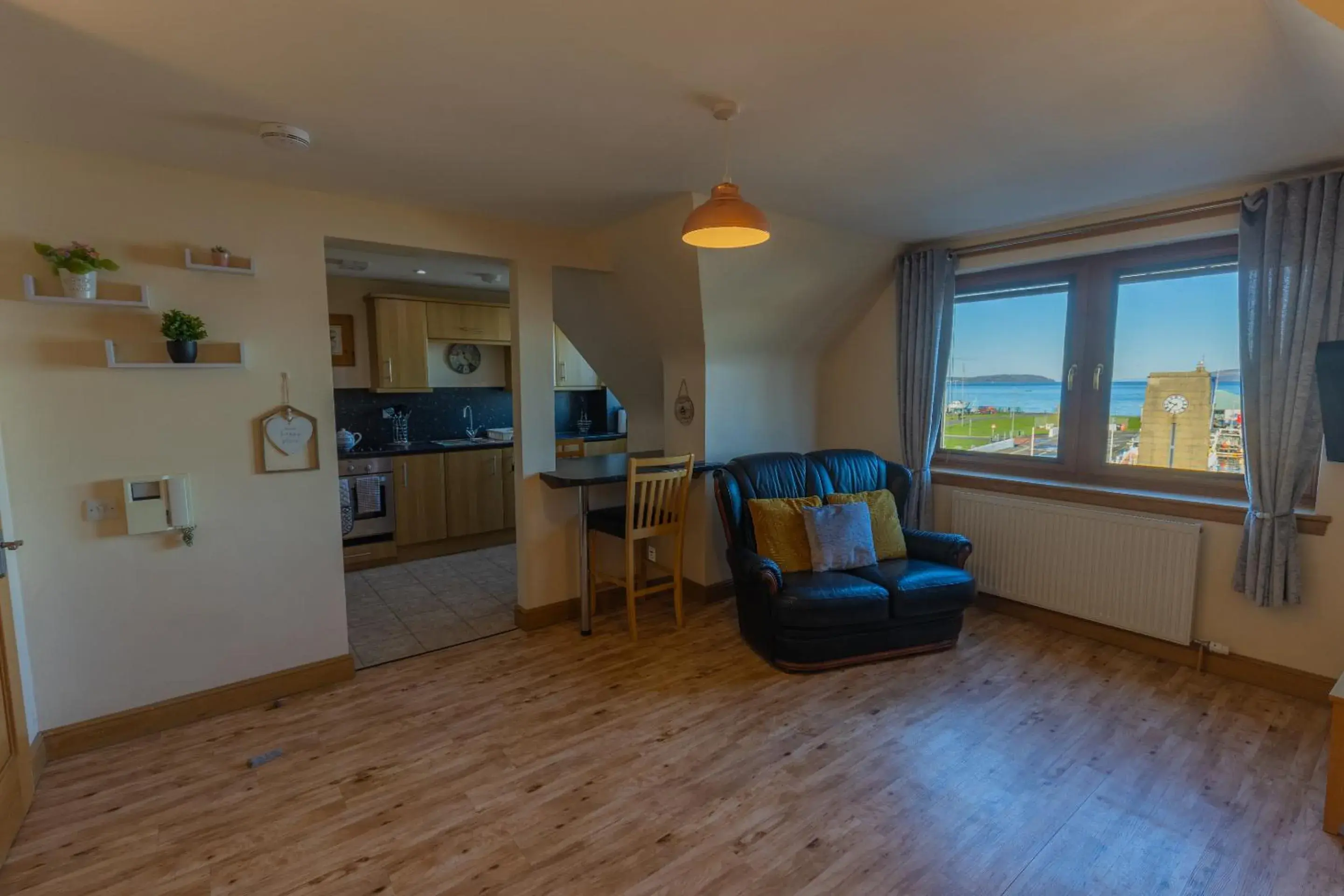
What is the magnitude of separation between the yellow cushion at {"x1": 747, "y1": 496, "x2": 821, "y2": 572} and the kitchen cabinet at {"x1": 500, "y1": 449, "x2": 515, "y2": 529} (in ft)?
9.02

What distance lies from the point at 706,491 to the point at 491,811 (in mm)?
2302

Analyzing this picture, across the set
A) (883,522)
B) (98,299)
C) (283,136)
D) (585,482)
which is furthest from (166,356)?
(883,522)

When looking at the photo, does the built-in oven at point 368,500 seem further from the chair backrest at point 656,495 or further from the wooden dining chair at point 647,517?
the chair backrest at point 656,495

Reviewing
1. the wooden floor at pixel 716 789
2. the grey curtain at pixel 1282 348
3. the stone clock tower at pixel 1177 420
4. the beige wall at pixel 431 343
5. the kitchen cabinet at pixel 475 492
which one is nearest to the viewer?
the wooden floor at pixel 716 789

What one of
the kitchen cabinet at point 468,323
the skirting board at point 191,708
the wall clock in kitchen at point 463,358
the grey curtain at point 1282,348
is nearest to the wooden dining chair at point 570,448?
the kitchen cabinet at point 468,323

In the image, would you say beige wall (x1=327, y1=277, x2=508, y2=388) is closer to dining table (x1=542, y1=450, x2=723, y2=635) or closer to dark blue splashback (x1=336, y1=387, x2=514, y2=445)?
dark blue splashback (x1=336, y1=387, x2=514, y2=445)

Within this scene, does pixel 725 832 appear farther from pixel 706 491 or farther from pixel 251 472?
pixel 251 472

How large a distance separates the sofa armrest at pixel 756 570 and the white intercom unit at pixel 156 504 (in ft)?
8.31

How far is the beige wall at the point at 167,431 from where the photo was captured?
7.68 ft

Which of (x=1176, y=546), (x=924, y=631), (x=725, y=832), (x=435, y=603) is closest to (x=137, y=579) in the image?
(x=435, y=603)

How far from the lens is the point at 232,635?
2779mm

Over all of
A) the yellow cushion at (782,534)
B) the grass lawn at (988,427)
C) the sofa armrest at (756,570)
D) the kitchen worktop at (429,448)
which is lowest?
the sofa armrest at (756,570)

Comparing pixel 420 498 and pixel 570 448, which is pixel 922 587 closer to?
pixel 570 448

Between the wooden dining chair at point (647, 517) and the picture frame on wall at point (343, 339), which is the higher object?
the picture frame on wall at point (343, 339)
